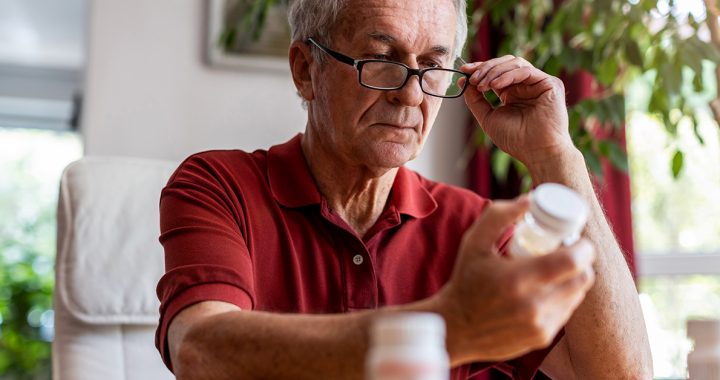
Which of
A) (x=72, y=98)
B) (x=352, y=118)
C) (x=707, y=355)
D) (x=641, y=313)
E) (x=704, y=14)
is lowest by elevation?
(x=72, y=98)

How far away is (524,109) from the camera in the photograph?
1.48 m

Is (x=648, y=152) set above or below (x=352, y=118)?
below

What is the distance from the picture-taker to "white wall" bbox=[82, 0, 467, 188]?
2324 millimetres

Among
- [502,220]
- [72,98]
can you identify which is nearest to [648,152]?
[502,220]

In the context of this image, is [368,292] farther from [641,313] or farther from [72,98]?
[72,98]

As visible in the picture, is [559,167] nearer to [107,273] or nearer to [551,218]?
[551,218]

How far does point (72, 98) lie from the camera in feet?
18.5

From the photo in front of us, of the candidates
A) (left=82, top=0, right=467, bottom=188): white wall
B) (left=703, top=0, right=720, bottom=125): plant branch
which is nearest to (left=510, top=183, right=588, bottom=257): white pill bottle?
(left=703, top=0, right=720, bottom=125): plant branch

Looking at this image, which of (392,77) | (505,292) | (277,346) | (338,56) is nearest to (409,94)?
(392,77)

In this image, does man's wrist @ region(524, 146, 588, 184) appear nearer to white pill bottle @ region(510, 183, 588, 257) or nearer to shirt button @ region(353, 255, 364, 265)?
shirt button @ region(353, 255, 364, 265)

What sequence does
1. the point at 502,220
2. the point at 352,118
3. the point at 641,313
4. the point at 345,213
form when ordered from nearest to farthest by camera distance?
the point at 502,220, the point at 641,313, the point at 352,118, the point at 345,213

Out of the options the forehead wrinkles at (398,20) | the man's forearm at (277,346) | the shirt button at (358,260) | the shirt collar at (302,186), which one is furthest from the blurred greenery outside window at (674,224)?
the man's forearm at (277,346)

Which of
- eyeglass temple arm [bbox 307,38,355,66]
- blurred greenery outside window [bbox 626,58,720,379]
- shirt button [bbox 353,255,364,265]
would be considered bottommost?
blurred greenery outside window [bbox 626,58,720,379]

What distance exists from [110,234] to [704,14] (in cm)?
145
